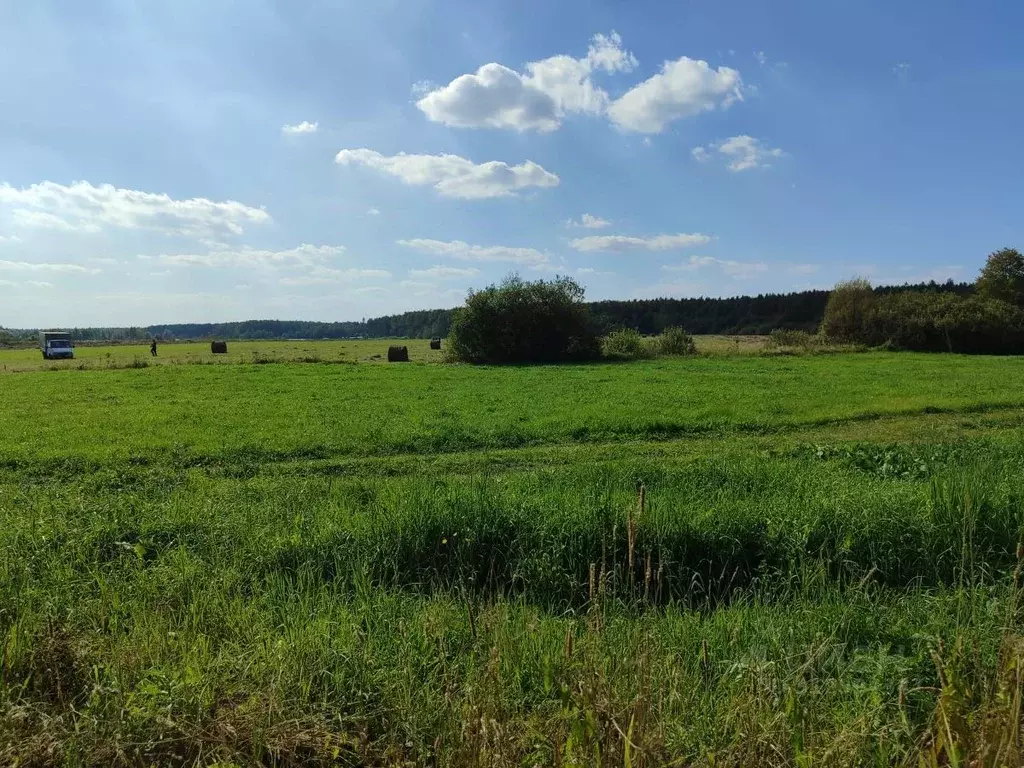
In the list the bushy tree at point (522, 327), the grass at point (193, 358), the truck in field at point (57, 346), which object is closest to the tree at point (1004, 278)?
the bushy tree at point (522, 327)

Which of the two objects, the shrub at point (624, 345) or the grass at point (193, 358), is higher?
the shrub at point (624, 345)

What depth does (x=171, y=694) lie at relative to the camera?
329cm

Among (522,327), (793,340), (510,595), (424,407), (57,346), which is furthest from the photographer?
(57,346)

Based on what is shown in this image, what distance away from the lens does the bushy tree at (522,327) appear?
4822 cm

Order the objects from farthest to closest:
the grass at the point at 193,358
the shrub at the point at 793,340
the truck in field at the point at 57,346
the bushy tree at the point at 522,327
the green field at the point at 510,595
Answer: the truck in field at the point at 57,346 → the shrub at the point at 793,340 → the bushy tree at the point at 522,327 → the grass at the point at 193,358 → the green field at the point at 510,595

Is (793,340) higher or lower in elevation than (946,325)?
lower

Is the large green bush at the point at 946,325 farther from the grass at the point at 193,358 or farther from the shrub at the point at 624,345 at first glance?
the grass at the point at 193,358

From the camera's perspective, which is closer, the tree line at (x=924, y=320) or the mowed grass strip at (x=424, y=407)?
the mowed grass strip at (x=424, y=407)

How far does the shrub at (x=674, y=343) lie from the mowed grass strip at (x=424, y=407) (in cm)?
1863

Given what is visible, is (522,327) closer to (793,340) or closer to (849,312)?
(793,340)

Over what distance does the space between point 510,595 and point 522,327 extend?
43202 millimetres

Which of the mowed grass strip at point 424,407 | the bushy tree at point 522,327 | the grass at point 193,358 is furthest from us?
the bushy tree at point 522,327

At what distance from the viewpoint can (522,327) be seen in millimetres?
48656

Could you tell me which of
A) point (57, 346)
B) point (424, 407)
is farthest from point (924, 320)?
point (57, 346)
